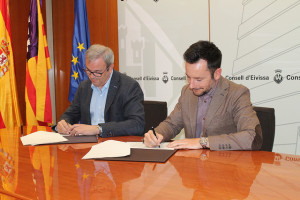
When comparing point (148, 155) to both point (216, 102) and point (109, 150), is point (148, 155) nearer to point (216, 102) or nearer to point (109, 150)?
point (109, 150)

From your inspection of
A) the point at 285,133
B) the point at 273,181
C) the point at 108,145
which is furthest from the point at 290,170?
→ the point at 285,133

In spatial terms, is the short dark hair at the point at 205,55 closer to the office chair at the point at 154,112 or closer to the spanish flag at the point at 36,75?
the office chair at the point at 154,112

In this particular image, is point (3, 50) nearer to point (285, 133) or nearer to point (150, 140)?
point (150, 140)

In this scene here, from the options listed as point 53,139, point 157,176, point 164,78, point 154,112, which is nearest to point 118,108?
point 154,112

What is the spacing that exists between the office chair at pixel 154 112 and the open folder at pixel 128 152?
0.82m

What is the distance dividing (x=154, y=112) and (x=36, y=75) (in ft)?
8.13

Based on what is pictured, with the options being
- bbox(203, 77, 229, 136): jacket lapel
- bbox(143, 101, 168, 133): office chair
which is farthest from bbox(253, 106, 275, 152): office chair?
bbox(143, 101, 168, 133): office chair

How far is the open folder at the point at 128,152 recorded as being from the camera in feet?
6.06

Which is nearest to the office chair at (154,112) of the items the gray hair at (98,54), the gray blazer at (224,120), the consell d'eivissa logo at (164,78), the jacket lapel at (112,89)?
the jacket lapel at (112,89)

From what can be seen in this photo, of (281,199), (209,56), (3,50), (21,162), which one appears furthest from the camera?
(3,50)

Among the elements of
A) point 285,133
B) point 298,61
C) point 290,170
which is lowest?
point 285,133

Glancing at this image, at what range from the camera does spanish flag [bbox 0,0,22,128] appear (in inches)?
178

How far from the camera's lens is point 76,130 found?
2.57 m

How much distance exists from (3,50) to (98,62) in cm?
229
